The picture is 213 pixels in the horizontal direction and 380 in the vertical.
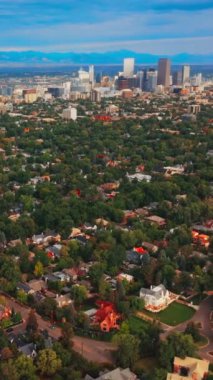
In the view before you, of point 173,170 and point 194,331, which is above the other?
point 173,170

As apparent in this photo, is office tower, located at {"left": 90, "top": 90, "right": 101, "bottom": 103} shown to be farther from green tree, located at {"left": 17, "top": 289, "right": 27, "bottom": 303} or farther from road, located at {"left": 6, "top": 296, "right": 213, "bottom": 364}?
road, located at {"left": 6, "top": 296, "right": 213, "bottom": 364}

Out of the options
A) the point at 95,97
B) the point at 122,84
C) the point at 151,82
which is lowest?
the point at 95,97

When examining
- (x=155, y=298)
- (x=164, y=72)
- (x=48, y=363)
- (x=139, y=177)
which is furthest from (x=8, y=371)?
A: (x=164, y=72)

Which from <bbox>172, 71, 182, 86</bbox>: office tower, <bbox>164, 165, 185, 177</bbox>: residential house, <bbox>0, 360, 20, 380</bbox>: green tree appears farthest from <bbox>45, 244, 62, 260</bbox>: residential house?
<bbox>172, 71, 182, 86</bbox>: office tower

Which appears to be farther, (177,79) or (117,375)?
(177,79)

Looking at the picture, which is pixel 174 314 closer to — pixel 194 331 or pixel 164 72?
pixel 194 331

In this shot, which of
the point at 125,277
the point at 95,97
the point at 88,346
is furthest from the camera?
the point at 95,97

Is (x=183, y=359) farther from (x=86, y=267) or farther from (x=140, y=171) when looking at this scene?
(x=140, y=171)
